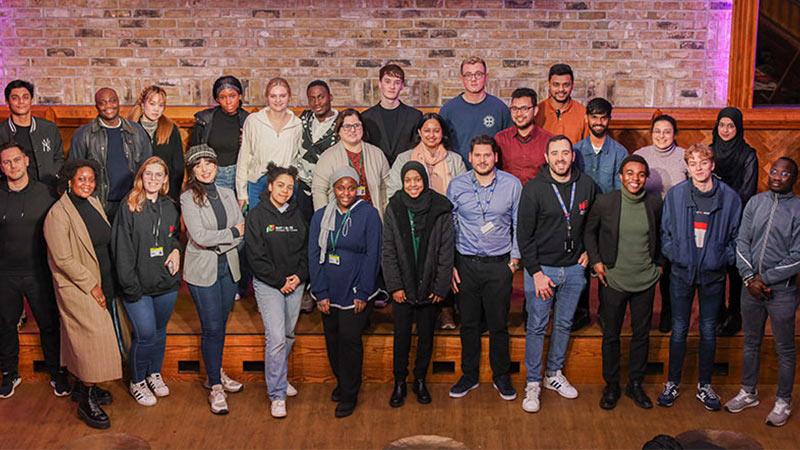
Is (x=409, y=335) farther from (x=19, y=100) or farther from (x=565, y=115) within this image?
(x=19, y=100)

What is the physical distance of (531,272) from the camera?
5.59m

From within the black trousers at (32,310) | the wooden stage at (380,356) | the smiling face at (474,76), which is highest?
the smiling face at (474,76)

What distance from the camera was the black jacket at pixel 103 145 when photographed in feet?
19.4

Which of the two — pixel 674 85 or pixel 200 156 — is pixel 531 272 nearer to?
pixel 200 156

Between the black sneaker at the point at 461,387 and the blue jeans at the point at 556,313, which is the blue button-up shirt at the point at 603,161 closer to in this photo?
the blue jeans at the point at 556,313

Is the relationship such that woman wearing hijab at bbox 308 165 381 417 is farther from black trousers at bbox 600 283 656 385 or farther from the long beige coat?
black trousers at bbox 600 283 656 385

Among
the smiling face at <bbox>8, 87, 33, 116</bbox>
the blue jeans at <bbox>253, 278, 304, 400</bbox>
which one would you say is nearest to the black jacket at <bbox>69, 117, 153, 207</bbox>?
the smiling face at <bbox>8, 87, 33, 116</bbox>

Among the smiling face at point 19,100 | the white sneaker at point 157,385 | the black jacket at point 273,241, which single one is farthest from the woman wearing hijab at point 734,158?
the smiling face at point 19,100

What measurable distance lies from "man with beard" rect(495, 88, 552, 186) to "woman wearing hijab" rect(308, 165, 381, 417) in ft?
3.13

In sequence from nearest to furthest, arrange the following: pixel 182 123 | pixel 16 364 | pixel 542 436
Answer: pixel 542 436, pixel 16 364, pixel 182 123

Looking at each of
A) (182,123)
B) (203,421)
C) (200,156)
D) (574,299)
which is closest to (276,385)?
(203,421)

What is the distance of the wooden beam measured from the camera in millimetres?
8055

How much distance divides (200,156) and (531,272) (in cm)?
201

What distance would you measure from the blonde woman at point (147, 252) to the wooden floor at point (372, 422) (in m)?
0.50
